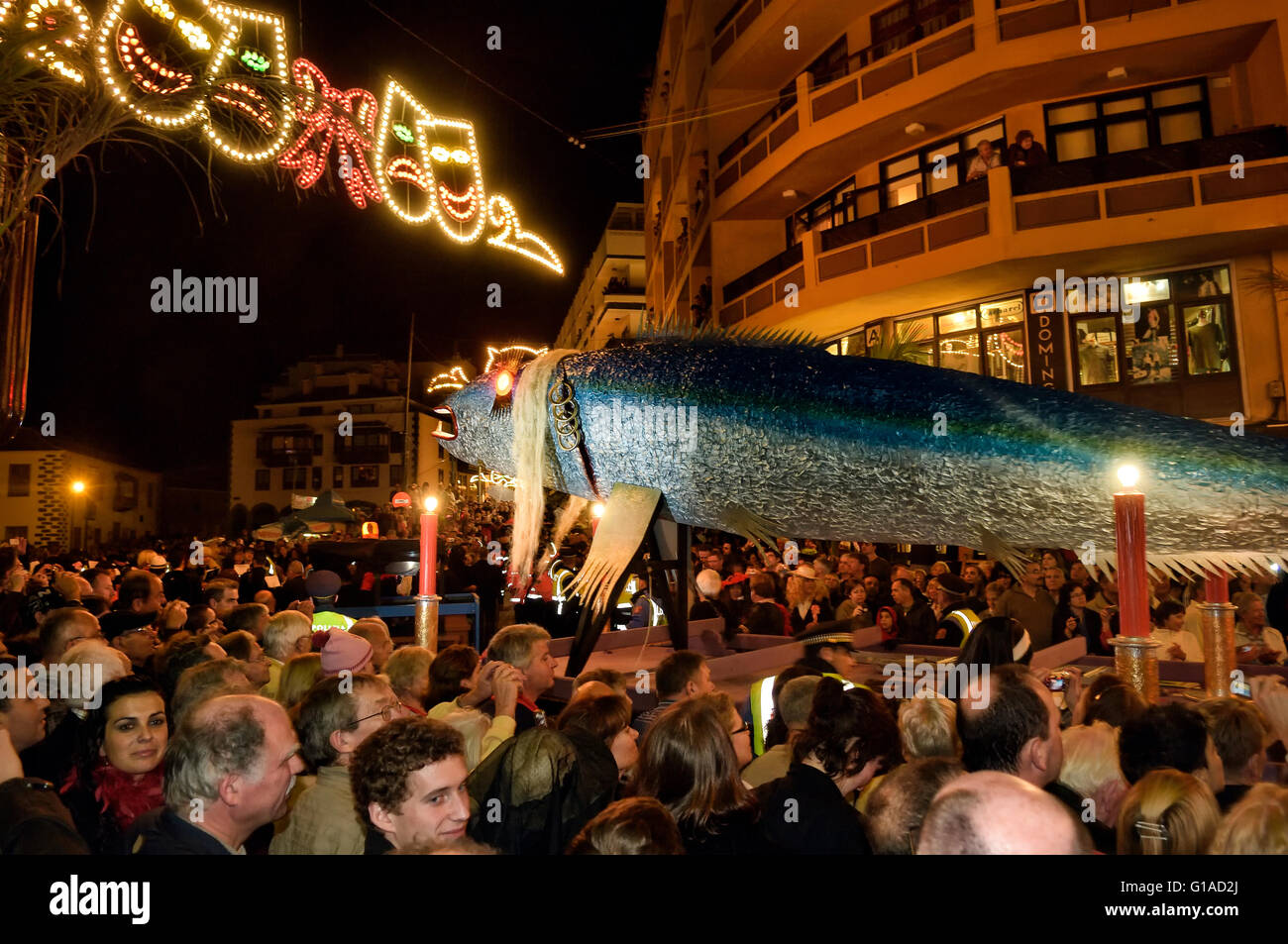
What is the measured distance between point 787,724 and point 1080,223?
43.3 feet

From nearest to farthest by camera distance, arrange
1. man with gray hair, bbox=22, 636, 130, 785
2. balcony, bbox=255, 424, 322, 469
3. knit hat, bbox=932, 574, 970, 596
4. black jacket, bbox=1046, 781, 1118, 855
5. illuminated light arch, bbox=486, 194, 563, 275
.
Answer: black jacket, bbox=1046, 781, 1118, 855
man with gray hair, bbox=22, 636, 130, 785
knit hat, bbox=932, 574, 970, 596
illuminated light arch, bbox=486, 194, 563, 275
balcony, bbox=255, 424, 322, 469

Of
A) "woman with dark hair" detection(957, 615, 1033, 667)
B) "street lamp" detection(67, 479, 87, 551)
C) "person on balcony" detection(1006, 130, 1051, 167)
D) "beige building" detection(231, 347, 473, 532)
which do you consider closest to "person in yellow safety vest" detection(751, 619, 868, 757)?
"woman with dark hair" detection(957, 615, 1033, 667)

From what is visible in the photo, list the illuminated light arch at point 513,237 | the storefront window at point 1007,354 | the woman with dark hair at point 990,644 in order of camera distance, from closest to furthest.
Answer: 1. the woman with dark hair at point 990,644
2. the illuminated light arch at point 513,237
3. the storefront window at point 1007,354

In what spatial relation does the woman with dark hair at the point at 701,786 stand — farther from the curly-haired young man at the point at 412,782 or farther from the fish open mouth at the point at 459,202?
the fish open mouth at the point at 459,202

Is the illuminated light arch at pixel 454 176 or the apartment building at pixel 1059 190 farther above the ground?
the apartment building at pixel 1059 190

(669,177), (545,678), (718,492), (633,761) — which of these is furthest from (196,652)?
(669,177)

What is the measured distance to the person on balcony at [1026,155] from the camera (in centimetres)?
1443

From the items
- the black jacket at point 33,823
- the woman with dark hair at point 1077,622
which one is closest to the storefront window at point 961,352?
→ the woman with dark hair at point 1077,622

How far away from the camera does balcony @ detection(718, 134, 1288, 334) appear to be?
43.4 feet

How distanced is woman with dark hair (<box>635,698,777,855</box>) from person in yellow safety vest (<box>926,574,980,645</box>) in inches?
126

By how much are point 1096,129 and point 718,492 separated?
15009 mm

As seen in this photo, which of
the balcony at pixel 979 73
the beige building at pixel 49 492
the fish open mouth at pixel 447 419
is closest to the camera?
the fish open mouth at pixel 447 419

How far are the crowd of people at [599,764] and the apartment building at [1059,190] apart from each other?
11183 millimetres

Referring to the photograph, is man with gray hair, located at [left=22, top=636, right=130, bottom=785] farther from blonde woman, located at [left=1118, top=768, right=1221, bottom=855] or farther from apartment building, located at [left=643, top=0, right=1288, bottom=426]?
apartment building, located at [left=643, top=0, right=1288, bottom=426]
